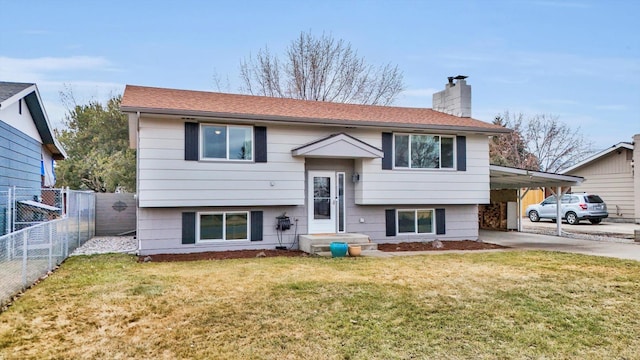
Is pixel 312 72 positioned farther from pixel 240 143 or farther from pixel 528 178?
pixel 240 143

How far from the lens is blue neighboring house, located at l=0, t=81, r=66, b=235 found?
955cm

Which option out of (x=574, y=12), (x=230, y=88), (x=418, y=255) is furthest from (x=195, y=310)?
(x=230, y=88)

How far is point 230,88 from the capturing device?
24.2 m

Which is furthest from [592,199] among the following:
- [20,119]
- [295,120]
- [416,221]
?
[20,119]

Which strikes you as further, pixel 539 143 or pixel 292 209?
pixel 539 143

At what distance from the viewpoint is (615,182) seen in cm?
2180

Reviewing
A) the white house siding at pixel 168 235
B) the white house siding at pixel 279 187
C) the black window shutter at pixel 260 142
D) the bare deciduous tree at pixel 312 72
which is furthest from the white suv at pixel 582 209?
the white house siding at pixel 168 235

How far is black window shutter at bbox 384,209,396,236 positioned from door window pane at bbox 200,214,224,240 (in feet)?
15.2

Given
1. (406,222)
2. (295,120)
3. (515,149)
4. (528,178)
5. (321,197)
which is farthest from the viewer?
(515,149)

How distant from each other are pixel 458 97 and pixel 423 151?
3.07 m

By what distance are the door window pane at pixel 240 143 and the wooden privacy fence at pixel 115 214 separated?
6501 millimetres

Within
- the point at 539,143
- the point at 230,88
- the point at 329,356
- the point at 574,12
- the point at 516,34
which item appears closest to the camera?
the point at 329,356

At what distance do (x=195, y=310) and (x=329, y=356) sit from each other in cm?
202

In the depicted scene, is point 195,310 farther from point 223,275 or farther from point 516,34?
point 516,34
